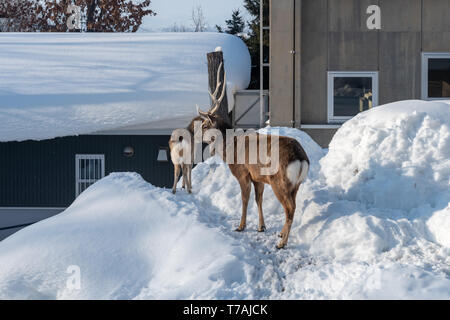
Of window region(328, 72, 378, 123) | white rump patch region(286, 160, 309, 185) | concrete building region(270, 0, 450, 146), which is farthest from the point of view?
window region(328, 72, 378, 123)

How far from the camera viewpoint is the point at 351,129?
8.02 m

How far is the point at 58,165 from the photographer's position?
15.4 m

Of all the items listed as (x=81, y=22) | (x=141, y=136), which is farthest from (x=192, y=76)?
(x=81, y=22)

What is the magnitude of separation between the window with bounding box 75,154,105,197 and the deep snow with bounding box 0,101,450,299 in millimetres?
7122

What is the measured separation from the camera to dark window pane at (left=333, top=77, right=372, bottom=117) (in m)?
12.0

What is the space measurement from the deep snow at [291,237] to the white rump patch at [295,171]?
0.73 meters

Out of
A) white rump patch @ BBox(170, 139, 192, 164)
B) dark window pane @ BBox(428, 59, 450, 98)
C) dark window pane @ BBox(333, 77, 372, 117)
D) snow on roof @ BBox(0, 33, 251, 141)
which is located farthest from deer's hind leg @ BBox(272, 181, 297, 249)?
snow on roof @ BBox(0, 33, 251, 141)

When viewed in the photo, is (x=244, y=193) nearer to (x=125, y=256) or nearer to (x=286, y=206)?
(x=286, y=206)

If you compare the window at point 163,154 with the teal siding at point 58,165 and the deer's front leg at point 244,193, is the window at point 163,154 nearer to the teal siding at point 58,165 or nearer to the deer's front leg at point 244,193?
the teal siding at point 58,165

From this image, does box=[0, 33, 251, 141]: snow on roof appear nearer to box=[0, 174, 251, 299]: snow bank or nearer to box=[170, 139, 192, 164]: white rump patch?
box=[170, 139, 192, 164]: white rump patch

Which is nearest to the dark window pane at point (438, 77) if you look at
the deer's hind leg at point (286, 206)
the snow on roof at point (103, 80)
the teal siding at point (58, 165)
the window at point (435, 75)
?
the window at point (435, 75)

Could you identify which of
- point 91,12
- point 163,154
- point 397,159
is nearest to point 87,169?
point 163,154

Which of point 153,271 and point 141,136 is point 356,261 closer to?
point 153,271
